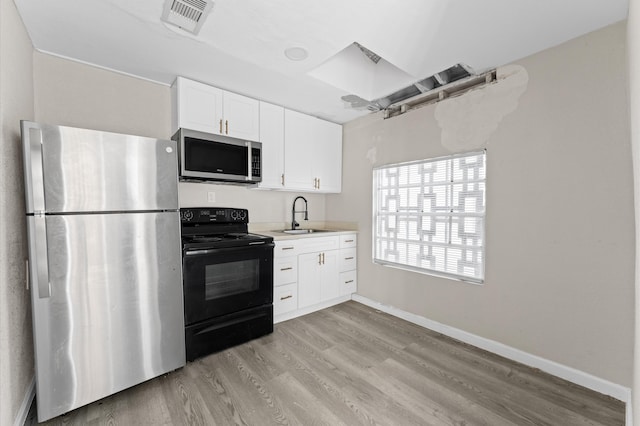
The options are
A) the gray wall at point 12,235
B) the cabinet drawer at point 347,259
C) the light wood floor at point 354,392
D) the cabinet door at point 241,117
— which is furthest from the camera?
the cabinet drawer at point 347,259

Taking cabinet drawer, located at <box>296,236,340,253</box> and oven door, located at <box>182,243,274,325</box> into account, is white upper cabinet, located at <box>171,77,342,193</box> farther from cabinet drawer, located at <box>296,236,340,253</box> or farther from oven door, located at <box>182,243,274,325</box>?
oven door, located at <box>182,243,274,325</box>

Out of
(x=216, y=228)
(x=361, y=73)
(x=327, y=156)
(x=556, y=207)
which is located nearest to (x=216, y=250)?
(x=216, y=228)

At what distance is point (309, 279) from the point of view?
3.13 m

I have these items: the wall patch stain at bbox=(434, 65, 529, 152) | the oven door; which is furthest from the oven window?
the wall patch stain at bbox=(434, 65, 529, 152)

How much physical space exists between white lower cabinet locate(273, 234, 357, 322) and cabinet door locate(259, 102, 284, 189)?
0.76 metres

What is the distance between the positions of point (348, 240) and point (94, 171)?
267cm

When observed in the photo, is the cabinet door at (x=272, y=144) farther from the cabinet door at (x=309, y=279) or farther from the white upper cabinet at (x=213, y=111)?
the cabinet door at (x=309, y=279)

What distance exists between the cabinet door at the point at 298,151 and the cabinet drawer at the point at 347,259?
0.95m

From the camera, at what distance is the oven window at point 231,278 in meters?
2.27

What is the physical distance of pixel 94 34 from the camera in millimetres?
1908

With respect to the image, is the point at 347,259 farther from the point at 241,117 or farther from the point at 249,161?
the point at 241,117

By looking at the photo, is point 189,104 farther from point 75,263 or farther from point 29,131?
point 75,263

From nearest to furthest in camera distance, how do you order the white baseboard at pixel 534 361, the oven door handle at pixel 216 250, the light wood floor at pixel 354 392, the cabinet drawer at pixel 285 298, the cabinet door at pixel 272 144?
the light wood floor at pixel 354 392, the white baseboard at pixel 534 361, the oven door handle at pixel 216 250, the cabinet drawer at pixel 285 298, the cabinet door at pixel 272 144

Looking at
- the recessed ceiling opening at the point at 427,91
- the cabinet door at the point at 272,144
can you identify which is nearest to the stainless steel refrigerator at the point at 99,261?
the cabinet door at the point at 272,144
